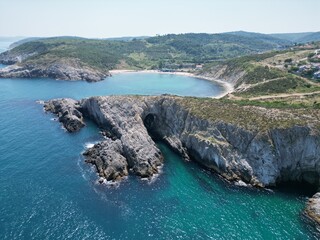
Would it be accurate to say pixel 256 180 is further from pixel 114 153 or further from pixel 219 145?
pixel 114 153

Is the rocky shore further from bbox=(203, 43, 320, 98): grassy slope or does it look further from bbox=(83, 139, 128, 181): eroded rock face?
bbox=(203, 43, 320, 98): grassy slope

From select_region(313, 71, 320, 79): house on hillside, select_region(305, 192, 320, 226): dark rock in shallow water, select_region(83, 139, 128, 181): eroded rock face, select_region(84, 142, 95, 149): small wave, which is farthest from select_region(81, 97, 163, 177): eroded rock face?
select_region(313, 71, 320, 79): house on hillside

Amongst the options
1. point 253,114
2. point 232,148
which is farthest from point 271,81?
point 232,148

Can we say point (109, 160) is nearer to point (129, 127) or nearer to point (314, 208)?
point (129, 127)

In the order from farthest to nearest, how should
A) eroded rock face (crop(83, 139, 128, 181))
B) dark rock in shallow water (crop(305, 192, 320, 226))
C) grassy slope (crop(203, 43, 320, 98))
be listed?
grassy slope (crop(203, 43, 320, 98))
eroded rock face (crop(83, 139, 128, 181))
dark rock in shallow water (crop(305, 192, 320, 226))

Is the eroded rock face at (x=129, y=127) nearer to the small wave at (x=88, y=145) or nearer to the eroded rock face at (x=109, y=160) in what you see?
the eroded rock face at (x=109, y=160)
